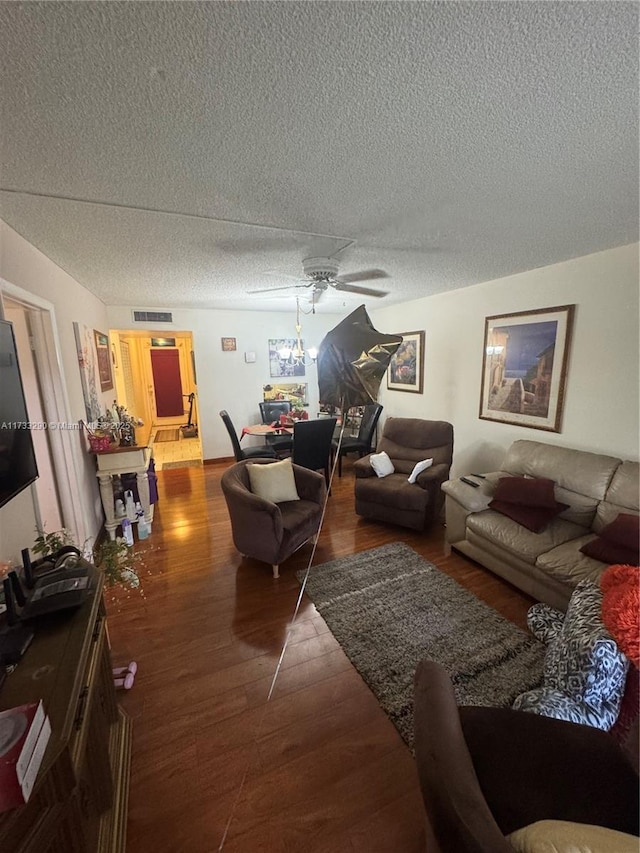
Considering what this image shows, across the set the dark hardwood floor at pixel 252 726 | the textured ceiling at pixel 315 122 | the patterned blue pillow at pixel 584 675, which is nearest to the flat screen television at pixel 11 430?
the textured ceiling at pixel 315 122

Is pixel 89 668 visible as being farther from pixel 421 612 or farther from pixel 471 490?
pixel 471 490

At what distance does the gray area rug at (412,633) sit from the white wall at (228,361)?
3.24m

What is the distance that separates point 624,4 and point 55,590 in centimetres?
227

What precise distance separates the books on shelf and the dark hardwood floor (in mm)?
863

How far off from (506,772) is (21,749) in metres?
1.28

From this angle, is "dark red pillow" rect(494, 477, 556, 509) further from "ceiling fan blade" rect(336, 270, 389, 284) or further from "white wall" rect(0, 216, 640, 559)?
"ceiling fan blade" rect(336, 270, 389, 284)

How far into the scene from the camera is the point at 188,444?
22.2 feet

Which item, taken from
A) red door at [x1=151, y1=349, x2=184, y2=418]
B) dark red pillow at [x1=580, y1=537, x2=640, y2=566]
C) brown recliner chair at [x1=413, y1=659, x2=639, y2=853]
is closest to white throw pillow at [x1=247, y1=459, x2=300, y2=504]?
brown recliner chair at [x1=413, y1=659, x2=639, y2=853]

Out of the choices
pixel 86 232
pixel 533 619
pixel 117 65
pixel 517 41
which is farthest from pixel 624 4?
pixel 86 232

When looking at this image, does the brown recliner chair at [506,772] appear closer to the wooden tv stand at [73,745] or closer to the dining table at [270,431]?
the wooden tv stand at [73,745]

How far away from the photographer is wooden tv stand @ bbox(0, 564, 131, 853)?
0.76 meters

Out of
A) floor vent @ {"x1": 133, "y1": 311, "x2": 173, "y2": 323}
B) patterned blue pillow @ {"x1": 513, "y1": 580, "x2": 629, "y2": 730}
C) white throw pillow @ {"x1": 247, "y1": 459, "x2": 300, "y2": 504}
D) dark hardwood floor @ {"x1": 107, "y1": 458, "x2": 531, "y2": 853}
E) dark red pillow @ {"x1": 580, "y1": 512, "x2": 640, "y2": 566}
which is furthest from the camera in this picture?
floor vent @ {"x1": 133, "y1": 311, "x2": 173, "y2": 323}

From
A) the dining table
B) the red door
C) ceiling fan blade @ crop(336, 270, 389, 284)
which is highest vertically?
ceiling fan blade @ crop(336, 270, 389, 284)

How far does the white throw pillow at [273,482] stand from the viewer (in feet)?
9.62
